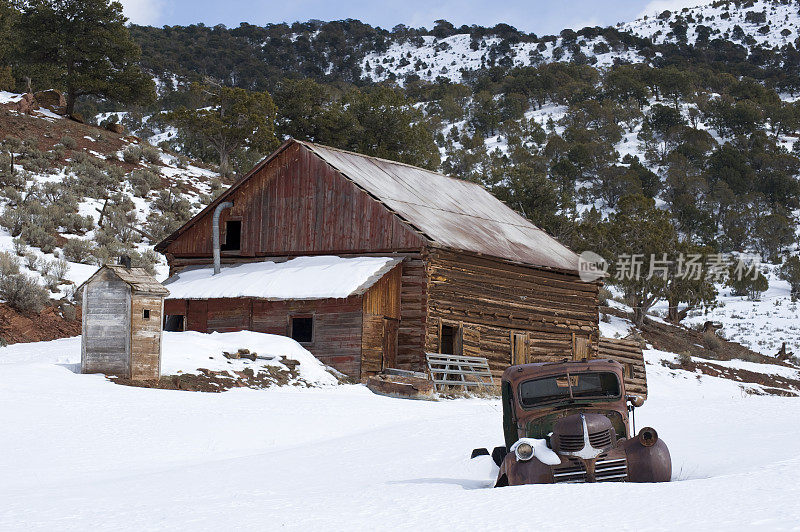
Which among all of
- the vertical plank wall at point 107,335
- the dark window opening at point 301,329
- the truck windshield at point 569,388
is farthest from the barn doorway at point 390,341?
the truck windshield at point 569,388

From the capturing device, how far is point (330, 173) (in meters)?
31.4

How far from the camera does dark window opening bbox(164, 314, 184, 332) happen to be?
3098 cm

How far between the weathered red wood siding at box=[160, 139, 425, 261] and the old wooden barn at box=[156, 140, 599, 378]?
0.04 m

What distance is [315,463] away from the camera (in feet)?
46.4

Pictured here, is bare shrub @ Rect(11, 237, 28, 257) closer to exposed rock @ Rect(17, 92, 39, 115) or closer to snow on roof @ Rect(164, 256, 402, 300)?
snow on roof @ Rect(164, 256, 402, 300)

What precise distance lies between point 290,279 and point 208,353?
5.43 meters

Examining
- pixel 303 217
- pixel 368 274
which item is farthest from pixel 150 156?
pixel 368 274

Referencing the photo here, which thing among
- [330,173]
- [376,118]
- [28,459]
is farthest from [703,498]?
[376,118]

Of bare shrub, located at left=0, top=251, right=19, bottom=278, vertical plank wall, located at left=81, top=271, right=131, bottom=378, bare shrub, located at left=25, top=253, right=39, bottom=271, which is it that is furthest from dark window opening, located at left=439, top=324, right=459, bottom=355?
bare shrub, located at left=25, top=253, right=39, bottom=271

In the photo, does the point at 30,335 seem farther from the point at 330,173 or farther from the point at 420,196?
the point at 420,196

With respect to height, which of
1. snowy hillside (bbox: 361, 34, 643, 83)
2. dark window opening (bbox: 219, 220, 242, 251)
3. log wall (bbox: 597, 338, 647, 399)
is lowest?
log wall (bbox: 597, 338, 647, 399)

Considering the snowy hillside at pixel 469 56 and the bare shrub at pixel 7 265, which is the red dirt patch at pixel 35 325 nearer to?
the bare shrub at pixel 7 265

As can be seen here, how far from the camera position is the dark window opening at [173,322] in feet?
102

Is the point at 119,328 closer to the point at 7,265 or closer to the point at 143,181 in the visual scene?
the point at 7,265
